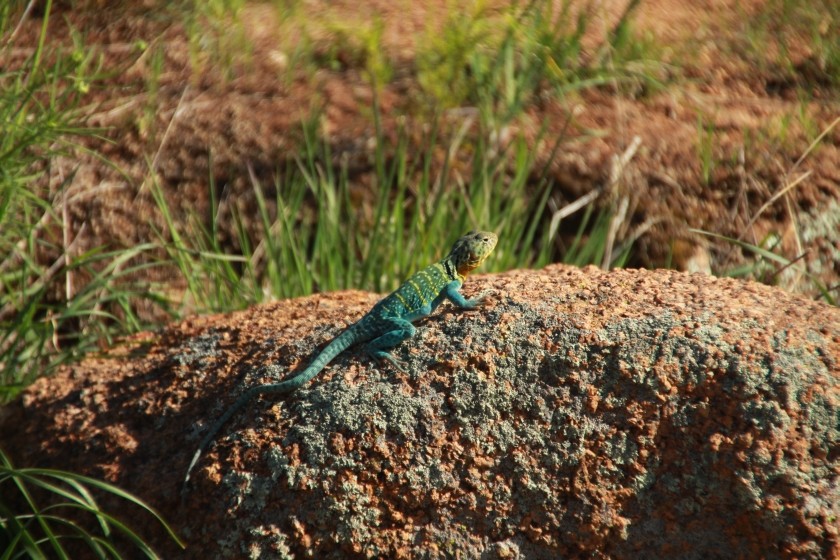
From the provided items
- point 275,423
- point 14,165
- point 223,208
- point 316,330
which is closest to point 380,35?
point 223,208

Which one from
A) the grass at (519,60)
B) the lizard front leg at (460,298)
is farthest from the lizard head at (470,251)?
the grass at (519,60)

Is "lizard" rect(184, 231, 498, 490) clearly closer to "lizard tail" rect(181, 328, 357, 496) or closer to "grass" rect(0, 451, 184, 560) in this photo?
"lizard tail" rect(181, 328, 357, 496)

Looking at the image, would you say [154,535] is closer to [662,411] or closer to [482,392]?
[482,392]

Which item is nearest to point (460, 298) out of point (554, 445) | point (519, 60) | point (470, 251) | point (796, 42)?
point (470, 251)

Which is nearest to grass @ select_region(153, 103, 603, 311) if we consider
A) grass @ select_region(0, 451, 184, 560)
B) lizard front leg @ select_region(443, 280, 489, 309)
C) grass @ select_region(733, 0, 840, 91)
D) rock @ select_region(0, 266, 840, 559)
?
lizard front leg @ select_region(443, 280, 489, 309)

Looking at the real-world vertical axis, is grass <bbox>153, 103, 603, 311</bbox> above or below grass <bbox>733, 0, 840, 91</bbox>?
below

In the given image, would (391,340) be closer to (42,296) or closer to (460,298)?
(460,298)
